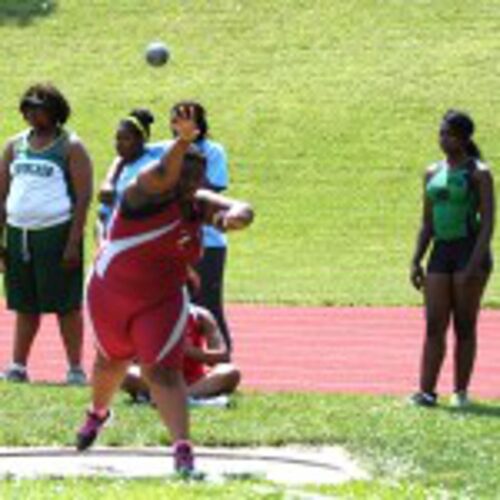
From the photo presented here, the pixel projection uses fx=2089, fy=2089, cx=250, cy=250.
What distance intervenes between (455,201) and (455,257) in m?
0.35

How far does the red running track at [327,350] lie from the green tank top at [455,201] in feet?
5.52

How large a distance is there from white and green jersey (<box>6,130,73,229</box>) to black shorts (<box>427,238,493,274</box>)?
253cm

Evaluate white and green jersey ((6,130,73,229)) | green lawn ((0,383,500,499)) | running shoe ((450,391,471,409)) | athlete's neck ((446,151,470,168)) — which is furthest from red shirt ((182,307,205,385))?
Answer: athlete's neck ((446,151,470,168))

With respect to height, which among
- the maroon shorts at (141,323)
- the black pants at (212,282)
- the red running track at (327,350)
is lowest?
the red running track at (327,350)

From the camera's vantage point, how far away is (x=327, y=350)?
56.6ft

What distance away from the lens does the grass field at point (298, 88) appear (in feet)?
102

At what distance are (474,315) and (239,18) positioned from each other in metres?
31.0

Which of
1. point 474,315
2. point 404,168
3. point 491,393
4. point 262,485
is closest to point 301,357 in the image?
point 491,393

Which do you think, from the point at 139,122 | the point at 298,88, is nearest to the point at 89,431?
the point at 139,122

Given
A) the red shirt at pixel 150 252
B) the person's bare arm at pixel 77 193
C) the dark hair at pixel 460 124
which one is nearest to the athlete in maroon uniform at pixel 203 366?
the person's bare arm at pixel 77 193

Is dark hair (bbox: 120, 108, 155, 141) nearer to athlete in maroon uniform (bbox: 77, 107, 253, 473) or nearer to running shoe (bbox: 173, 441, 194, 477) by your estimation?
athlete in maroon uniform (bbox: 77, 107, 253, 473)

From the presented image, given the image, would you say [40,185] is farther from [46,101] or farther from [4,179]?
[46,101]

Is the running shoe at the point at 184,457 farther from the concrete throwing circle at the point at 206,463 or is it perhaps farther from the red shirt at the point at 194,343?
the red shirt at the point at 194,343

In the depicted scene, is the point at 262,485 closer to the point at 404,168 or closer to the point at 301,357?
the point at 301,357
